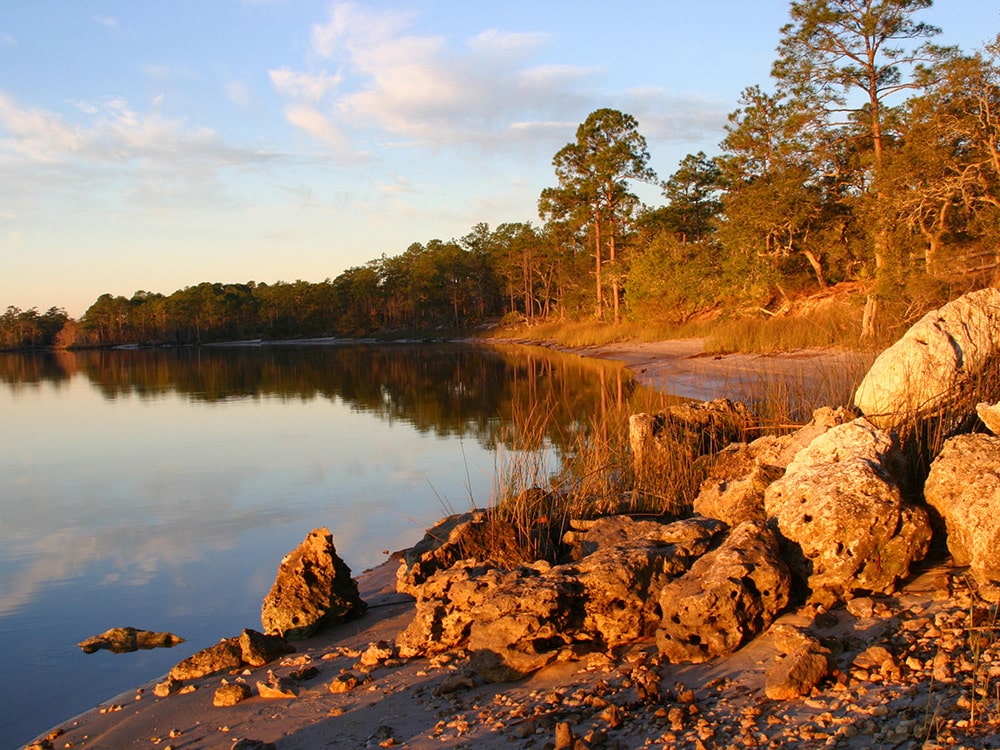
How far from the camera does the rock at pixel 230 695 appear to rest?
4.31 metres

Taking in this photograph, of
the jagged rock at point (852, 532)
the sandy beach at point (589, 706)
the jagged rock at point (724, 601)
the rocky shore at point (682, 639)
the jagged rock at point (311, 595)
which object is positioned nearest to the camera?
the sandy beach at point (589, 706)

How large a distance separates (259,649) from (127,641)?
5.06ft

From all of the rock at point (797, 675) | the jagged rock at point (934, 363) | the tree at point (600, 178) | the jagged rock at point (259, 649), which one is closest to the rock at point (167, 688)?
the jagged rock at point (259, 649)

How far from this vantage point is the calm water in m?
6.03

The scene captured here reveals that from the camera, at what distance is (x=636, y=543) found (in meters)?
4.95

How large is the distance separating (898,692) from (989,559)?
1.29m

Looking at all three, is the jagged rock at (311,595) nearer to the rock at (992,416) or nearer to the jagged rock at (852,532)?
the jagged rock at (852,532)

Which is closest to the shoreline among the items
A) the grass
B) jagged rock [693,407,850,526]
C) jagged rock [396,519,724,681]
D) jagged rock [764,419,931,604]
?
jagged rock [396,519,724,681]

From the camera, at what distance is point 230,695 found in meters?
4.32

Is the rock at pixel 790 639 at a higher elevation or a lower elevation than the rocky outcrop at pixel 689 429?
lower

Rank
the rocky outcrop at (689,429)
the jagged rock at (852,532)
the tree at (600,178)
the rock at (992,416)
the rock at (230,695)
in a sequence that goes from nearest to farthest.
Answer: the jagged rock at (852,532) < the rock at (230,695) < the rock at (992,416) < the rocky outcrop at (689,429) < the tree at (600,178)

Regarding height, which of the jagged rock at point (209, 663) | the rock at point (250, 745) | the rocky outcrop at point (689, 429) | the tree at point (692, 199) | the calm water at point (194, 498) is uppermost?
the tree at point (692, 199)

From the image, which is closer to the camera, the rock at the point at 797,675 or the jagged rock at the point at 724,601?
the rock at the point at 797,675

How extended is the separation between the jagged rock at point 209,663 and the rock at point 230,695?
1.47 ft
